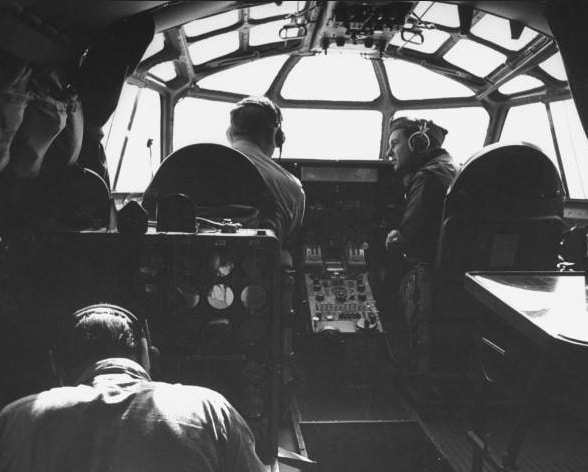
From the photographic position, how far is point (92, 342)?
1312 millimetres

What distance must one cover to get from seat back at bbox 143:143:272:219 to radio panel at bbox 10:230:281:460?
1.95 ft

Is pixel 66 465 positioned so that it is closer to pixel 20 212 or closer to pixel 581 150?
pixel 20 212

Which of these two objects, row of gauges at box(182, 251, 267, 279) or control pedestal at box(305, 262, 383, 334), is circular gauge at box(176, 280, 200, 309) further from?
control pedestal at box(305, 262, 383, 334)

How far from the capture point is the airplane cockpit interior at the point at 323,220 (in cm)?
181

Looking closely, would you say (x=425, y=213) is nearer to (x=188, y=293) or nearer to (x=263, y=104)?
(x=263, y=104)

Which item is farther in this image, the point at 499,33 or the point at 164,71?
the point at 164,71

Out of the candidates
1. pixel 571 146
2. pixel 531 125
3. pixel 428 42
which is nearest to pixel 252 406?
pixel 428 42

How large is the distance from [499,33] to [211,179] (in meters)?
2.36

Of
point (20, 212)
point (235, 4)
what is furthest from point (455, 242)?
point (20, 212)

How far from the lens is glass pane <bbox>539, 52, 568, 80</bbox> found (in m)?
3.86

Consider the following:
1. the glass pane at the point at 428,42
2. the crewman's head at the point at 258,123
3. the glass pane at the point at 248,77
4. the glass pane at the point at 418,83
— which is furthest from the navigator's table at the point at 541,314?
the glass pane at the point at 248,77

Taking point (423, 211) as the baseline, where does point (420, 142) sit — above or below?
above

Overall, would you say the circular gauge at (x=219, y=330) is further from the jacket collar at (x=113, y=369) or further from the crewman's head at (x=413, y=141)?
the crewman's head at (x=413, y=141)

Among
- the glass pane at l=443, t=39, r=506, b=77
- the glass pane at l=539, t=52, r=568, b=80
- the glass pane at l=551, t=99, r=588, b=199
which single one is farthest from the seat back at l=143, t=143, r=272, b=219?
the glass pane at l=551, t=99, r=588, b=199
